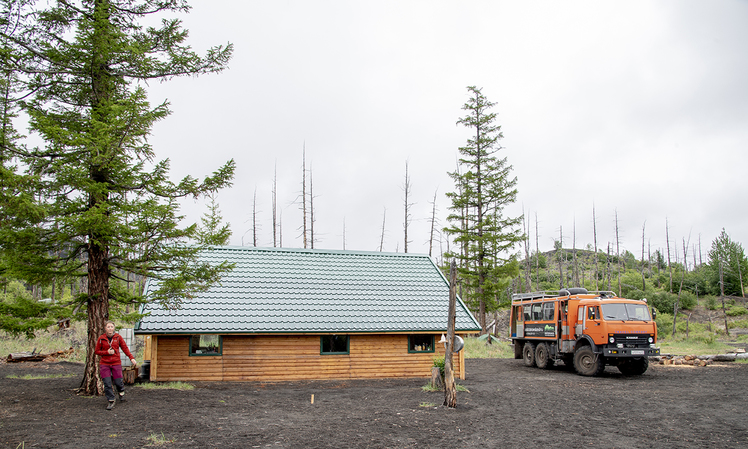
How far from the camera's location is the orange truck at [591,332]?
650 inches

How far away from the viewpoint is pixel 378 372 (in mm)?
16000

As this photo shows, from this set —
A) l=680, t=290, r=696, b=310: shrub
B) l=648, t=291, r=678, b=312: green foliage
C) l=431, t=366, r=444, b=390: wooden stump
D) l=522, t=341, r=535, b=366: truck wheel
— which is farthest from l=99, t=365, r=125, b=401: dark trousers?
l=680, t=290, r=696, b=310: shrub

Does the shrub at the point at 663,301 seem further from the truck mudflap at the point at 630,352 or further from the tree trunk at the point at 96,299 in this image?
the tree trunk at the point at 96,299

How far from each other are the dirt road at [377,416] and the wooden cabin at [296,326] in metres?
0.90

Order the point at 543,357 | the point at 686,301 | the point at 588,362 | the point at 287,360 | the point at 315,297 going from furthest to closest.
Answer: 1. the point at 686,301
2. the point at 543,357
3. the point at 588,362
4. the point at 315,297
5. the point at 287,360

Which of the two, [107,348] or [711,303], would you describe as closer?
[107,348]

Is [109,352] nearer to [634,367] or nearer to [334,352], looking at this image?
[334,352]

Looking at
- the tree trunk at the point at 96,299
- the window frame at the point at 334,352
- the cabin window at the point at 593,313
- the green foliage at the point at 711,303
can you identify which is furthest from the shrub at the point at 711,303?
the tree trunk at the point at 96,299

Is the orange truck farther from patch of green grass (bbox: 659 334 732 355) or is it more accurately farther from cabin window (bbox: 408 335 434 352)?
patch of green grass (bbox: 659 334 732 355)

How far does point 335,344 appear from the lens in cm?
1608

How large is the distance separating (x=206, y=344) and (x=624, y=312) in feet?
46.7

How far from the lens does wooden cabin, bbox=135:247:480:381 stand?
1475 centimetres

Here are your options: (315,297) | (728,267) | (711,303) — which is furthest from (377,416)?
(728,267)

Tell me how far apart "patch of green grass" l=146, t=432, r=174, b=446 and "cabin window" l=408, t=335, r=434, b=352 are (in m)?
9.90
